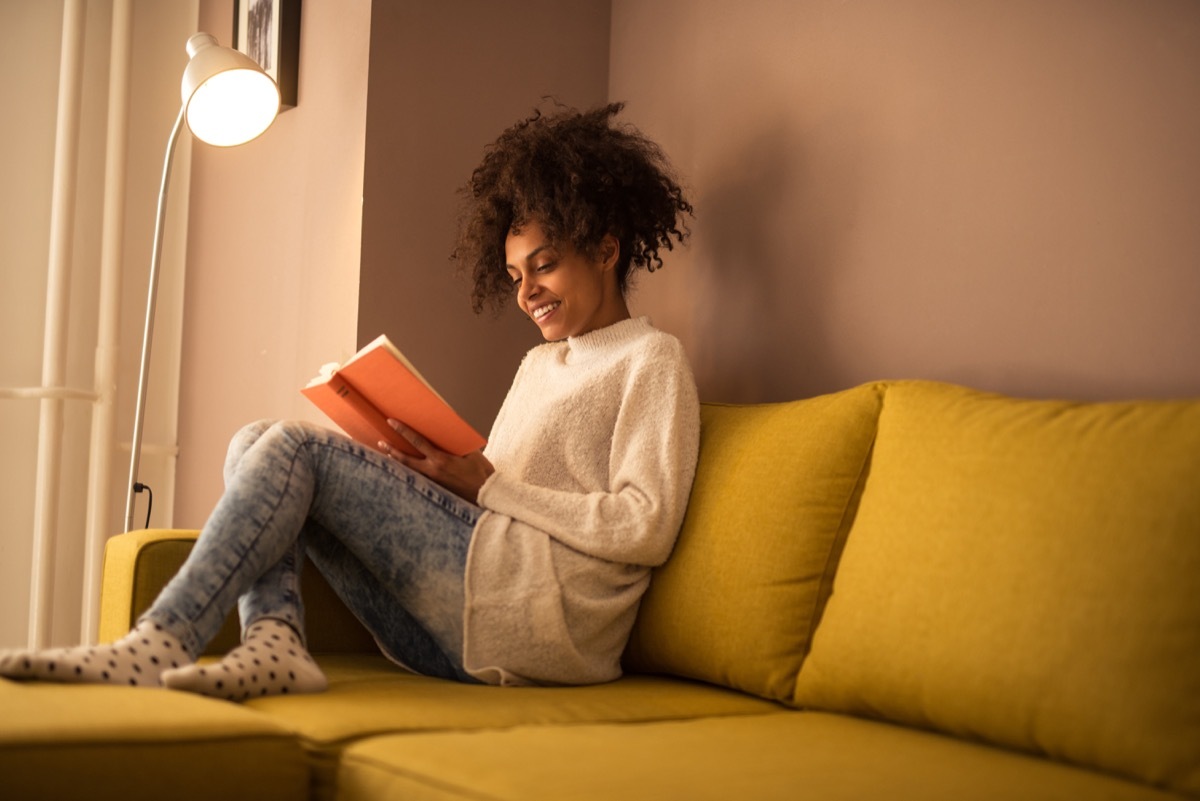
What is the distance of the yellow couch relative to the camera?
1.20 metres

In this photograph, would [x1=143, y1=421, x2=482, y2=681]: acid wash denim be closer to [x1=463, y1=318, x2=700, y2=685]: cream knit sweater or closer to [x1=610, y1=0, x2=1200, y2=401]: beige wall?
[x1=463, y1=318, x2=700, y2=685]: cream knit sweater

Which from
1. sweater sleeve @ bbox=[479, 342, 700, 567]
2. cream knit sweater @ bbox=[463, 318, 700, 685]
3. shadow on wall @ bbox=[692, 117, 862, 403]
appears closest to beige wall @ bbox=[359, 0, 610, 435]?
shadow on wall @ bbox=[692, 117, 862, 403]

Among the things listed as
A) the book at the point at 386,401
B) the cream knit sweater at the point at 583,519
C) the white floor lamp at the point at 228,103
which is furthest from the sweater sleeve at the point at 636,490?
the white floor lamp at the point at 228,103

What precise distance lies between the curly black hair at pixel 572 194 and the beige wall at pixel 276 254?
32 centimetres

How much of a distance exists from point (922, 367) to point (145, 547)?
4.27ft

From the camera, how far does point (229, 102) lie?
101 inches

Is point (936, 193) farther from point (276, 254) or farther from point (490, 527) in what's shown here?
point (276, 254)

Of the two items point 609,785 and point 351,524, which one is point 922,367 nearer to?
point 351,524

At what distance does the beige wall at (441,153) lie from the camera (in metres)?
2.62

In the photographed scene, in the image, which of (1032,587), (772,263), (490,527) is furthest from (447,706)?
(772,263)

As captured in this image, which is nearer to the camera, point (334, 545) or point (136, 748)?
point (136, 748)

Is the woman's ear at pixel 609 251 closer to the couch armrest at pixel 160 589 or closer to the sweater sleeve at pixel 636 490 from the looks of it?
the sweater sleeve at pixel 636 490

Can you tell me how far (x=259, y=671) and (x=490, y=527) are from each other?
1.41ft

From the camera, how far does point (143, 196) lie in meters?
3.51
